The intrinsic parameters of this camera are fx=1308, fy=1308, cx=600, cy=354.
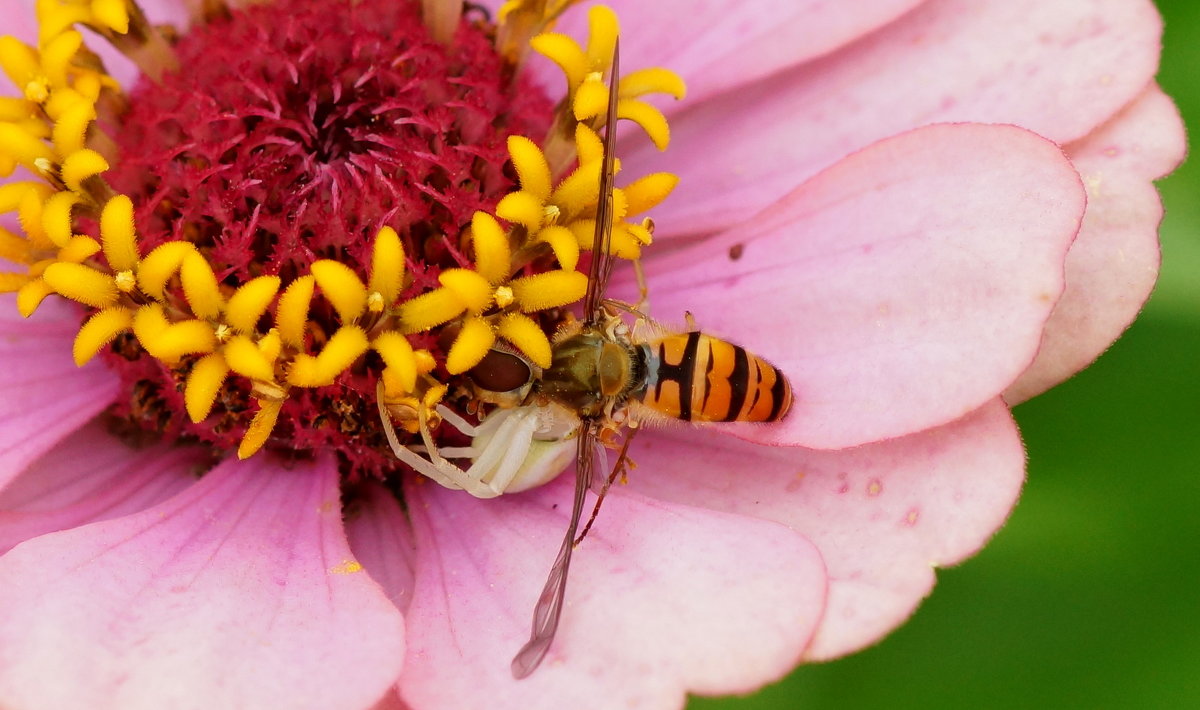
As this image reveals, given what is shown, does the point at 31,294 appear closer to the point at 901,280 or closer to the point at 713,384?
the point at 713,384

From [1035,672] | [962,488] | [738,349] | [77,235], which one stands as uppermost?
[77,235]

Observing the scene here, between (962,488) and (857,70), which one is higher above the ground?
(857,70)

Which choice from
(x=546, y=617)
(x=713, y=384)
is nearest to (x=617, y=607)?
(x=546, y=617)

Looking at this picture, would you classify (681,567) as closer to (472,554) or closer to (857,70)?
(472,554)

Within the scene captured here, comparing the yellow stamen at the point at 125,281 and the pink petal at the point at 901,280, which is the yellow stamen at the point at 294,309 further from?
→ the pink petal at the point at 901,280

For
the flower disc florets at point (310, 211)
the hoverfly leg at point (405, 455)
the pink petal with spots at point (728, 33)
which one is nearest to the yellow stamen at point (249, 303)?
the flower disc florets at point (310, 211)

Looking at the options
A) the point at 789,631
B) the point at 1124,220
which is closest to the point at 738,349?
the point at 789,631
